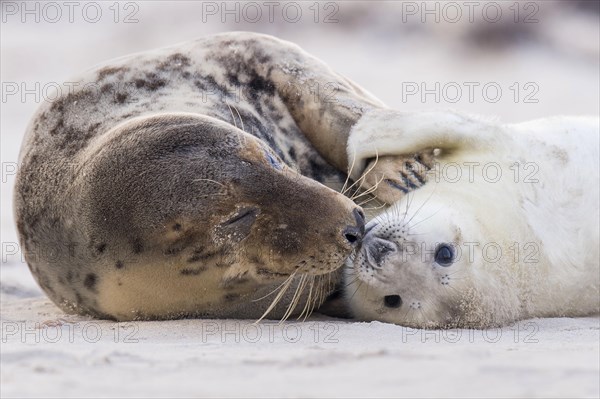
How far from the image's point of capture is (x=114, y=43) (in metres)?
13.2

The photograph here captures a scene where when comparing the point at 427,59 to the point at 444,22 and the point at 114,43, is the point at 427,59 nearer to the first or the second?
the point at 444,22

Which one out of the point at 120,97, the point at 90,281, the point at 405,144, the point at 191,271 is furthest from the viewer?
the point at 405,144

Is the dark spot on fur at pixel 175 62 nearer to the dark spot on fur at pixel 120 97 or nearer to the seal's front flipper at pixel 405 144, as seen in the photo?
the dark spot on fur at pixel 120 97

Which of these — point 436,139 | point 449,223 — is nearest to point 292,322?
point 449,223

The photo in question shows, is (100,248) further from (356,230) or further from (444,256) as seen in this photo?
(444,256)

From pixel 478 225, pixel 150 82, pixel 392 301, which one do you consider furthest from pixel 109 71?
pixel 478 225

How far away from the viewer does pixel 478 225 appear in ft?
15.0

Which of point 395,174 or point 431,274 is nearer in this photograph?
point 431,274

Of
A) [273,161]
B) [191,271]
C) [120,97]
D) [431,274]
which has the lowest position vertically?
[431,274]

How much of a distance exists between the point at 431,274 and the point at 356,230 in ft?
1.30

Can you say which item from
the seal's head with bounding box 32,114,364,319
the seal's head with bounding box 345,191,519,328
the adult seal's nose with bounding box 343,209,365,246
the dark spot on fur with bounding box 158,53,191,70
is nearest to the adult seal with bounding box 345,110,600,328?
the seal's head with bounding box 345,191,519,328

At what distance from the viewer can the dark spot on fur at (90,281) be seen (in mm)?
4163

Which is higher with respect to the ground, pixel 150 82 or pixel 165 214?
pixel 150 82

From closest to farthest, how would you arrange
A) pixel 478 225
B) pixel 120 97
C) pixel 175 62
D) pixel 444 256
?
pixel 444 256
pixel 478 225
pixel 120 97
pixel 175 62
